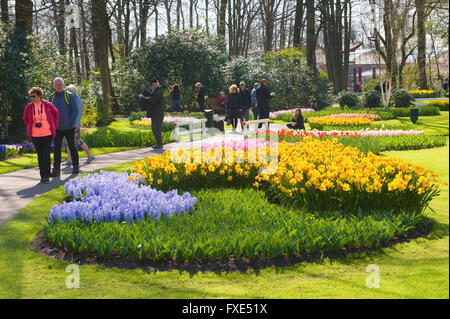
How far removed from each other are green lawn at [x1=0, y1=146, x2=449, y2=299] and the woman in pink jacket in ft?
12.0

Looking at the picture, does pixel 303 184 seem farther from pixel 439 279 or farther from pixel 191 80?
pixel 191 80

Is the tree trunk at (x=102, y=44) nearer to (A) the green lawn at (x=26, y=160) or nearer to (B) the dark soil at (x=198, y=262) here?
(A) the green lawn at (x=26, y=160)

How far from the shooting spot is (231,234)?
4.95 metres

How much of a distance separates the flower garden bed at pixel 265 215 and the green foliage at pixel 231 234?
0.01 meters

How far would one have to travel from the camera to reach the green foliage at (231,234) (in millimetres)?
4543

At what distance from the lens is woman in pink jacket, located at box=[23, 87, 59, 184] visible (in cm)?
841

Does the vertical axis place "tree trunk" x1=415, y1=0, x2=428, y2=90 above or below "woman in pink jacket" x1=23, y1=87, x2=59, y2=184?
above

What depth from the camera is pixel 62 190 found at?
781cm

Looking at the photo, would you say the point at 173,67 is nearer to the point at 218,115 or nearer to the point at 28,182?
the point at 218,115

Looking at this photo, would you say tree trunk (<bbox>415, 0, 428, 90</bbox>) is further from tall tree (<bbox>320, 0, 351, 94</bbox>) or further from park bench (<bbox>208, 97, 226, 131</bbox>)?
park bench (<bbox>208, 97, 226, 131</bbox>)

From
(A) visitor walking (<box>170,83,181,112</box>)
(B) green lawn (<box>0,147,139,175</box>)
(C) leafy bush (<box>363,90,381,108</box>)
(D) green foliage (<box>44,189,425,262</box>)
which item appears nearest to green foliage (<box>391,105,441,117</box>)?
(C) leafy bush (<box>363,90,381,108</box>)

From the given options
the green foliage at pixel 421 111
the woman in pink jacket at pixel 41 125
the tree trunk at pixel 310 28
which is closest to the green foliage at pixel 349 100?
the tree trunk at pixel 310 28

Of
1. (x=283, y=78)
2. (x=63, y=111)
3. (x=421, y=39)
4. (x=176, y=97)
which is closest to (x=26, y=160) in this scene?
(x=63, y=111)
